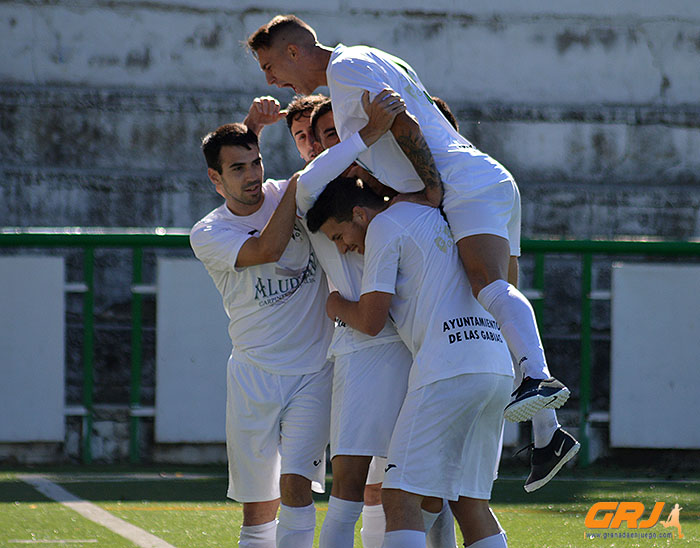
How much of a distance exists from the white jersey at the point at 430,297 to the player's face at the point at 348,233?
0.16 meters

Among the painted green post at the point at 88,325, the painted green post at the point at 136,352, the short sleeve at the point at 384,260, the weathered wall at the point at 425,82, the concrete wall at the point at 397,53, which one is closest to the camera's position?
the short sleeve at the point at 384,260

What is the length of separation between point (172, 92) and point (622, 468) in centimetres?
488

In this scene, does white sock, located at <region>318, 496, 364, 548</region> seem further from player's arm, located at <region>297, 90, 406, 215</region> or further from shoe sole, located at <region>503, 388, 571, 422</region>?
player's arm, located at <region>297, 90, 406, 215</region>

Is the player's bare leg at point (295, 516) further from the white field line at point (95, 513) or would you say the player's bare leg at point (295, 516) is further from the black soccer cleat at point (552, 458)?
the white field line at point (95, 513)

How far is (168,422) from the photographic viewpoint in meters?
8.45

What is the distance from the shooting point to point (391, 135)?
461 centimetres

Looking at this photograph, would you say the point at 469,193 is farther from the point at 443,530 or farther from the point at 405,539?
the point at 443,530

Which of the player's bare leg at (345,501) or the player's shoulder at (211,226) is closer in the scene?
the player's bare leg at (345,501)

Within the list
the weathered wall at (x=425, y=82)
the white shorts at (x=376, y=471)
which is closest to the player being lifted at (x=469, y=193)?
the white shorts at (x=376, y=471)

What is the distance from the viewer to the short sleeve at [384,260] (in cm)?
430

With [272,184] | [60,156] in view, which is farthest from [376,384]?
[60,156]

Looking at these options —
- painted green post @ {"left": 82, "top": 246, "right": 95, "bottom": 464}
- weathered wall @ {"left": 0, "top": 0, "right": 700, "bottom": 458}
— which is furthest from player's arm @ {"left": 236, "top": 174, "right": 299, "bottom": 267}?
weathered wall @ {"left": 0, "top": 0, "right": 700, "bottom": 458}

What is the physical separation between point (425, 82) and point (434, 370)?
7.04 m

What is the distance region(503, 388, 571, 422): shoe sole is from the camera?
4.05 metres
